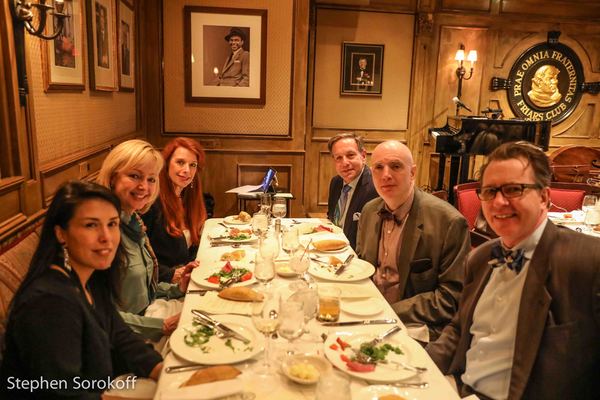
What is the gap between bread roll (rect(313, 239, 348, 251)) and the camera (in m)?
2.46

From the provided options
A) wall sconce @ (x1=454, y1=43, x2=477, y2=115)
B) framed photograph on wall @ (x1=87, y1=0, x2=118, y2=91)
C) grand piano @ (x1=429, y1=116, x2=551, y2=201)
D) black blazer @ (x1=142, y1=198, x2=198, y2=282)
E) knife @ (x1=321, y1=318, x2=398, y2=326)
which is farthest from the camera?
wall sconce @ (x1=454, y1=43, x2=477, y2=115)

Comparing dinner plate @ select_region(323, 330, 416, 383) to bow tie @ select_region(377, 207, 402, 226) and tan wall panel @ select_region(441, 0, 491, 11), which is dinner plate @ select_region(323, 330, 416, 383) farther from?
tan wall panel @ select_region(441, 0, 491, 11)

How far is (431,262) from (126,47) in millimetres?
3564

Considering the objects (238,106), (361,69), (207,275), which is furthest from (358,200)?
(361,69)

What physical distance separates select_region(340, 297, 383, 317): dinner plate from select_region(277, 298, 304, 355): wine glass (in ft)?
1.25

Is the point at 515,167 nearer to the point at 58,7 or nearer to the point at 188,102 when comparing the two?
the point at 58,7

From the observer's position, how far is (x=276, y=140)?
547 cm

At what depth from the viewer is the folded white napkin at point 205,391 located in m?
1.16

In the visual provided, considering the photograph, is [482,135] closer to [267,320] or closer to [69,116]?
[69,116]

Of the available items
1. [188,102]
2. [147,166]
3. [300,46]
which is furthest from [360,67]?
[147,166]

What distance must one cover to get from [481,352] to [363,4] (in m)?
5.55

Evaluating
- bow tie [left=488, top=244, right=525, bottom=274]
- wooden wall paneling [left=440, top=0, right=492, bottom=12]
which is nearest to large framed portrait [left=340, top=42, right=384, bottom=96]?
A: wooden wall paneling [left=440, top=0, right=492, bottom=12]

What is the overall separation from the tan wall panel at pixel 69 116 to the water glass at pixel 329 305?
68.1 inches

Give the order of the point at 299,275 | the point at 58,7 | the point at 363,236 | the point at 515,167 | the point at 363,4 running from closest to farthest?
1. the point at 515,167
2. the point at 299,275
3. the point at 58,7
4. the point at 363,236
5. the point at 363,4
